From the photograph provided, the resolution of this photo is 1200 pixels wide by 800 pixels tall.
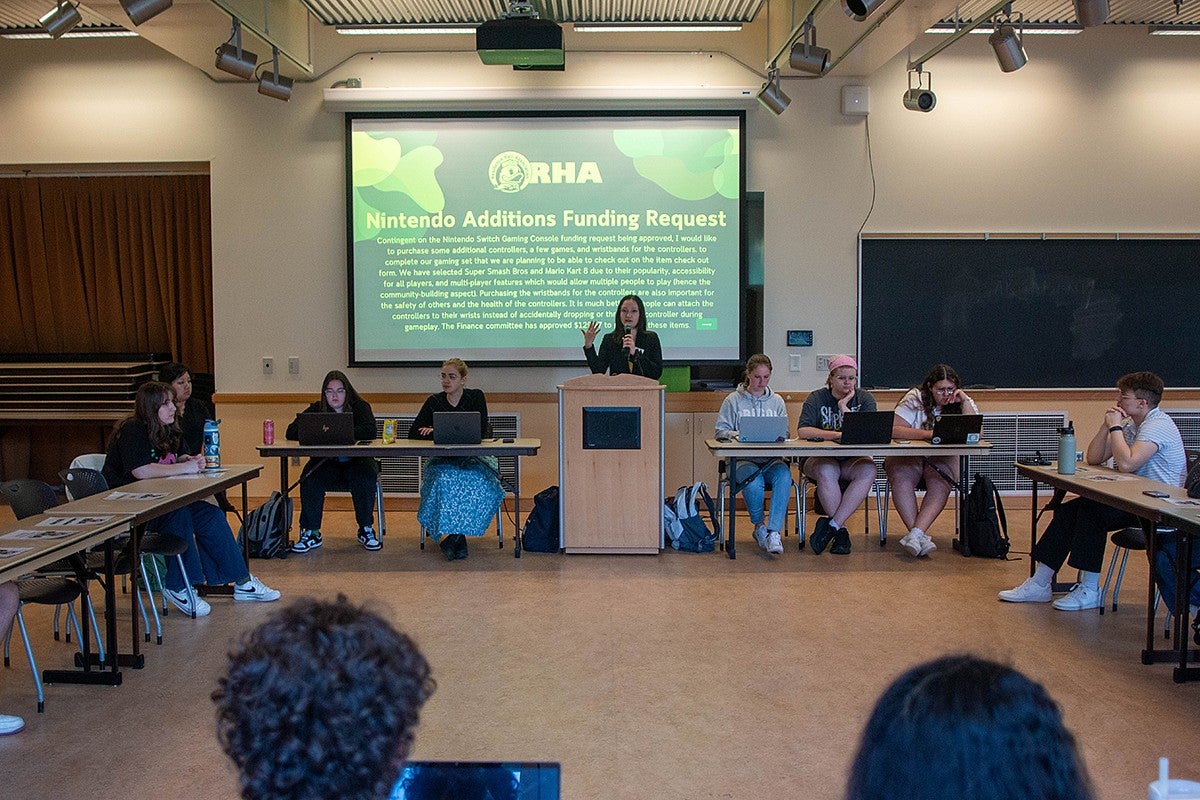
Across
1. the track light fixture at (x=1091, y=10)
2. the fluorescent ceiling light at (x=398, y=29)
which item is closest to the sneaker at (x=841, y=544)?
the track light fixture at (x=1091, y=10)

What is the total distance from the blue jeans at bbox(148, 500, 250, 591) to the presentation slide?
2.82 m

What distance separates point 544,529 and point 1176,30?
5.98m

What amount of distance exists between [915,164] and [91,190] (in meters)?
6.72

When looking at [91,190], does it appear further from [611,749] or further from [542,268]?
[611,749]

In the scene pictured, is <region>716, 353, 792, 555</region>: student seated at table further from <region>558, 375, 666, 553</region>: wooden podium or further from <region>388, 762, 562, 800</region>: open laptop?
<region>388, 762, 562, 800</region>: open laptop

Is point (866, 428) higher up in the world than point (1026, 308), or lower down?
lower down

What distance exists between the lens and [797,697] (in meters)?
3.89

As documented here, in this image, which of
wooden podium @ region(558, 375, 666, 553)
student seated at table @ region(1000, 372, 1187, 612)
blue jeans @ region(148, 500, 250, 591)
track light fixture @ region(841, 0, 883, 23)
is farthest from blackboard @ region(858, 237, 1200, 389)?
blue jeans @ region(148, 500, 250, 591)

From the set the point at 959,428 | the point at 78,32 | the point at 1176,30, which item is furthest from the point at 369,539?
the point at 1176,30

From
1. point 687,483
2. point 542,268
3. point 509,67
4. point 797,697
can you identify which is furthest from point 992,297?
point 797,697

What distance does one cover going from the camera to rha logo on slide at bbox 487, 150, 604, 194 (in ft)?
25.7

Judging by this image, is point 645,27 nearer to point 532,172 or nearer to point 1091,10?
point 532,172

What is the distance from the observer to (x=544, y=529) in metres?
6.47

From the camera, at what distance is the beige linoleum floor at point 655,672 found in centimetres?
328
